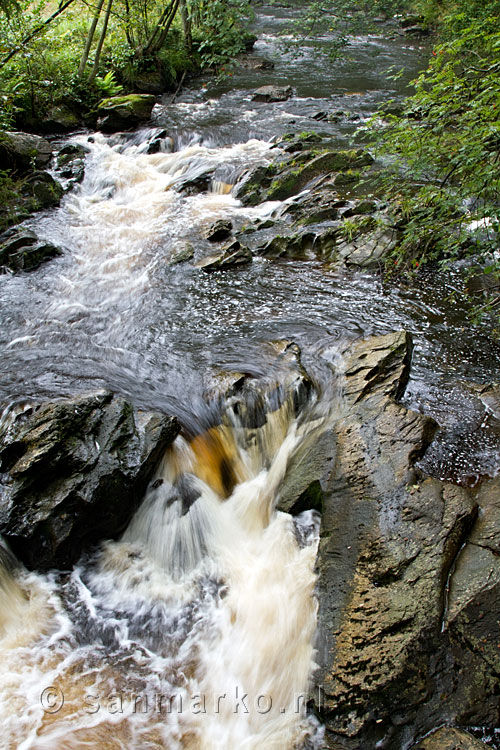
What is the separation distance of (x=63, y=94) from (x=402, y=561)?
16.8 meters

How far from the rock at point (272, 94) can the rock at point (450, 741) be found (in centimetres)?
1826

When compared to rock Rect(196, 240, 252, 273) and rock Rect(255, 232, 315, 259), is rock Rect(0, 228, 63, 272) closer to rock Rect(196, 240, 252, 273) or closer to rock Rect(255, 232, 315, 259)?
rock Rect(196, 240, 252, 273)

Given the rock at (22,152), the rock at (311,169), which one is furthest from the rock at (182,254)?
the rock at (22,152)

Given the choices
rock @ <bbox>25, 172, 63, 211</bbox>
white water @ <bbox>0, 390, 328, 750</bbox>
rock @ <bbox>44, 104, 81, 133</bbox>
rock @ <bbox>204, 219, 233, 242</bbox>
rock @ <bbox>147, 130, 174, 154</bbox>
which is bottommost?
white water @ <bbox>0, 390, 328, 750</bbox>

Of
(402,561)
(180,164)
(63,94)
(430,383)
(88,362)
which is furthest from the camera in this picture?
(63,94)

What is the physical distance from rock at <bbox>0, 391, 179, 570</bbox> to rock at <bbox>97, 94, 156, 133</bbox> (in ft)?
42.6

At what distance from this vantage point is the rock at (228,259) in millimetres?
8492

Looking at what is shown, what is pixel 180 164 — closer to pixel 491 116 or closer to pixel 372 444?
pixel 491 116

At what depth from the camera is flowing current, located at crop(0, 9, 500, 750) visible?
3.58 m

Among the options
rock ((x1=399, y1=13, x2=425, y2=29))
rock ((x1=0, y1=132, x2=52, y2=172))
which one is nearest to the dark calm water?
rock ((x1=0, y1=132, x2=52, y2=172))

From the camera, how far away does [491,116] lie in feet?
15.0

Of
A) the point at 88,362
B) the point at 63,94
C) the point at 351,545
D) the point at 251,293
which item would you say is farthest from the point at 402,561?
the point at 63,94

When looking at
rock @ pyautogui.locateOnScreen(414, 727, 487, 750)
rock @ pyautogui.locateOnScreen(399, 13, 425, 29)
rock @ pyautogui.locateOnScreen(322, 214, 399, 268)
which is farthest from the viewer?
rock @ pyautogui.locateOnScreen(399, 13, 425, 29)

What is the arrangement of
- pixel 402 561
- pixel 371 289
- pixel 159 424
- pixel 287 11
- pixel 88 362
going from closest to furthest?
pixel 402 561, pixel 159 424, pixel 88 362, pixel 371 289, pixel 287 11
